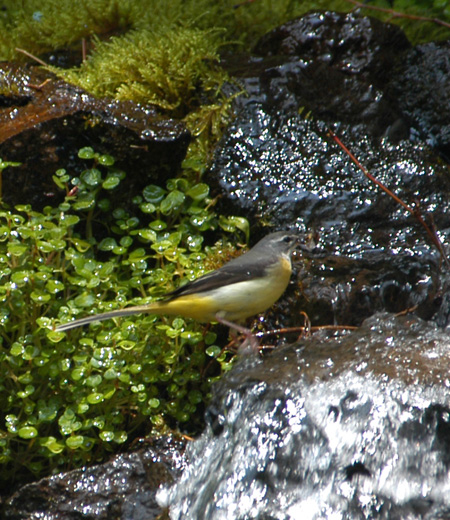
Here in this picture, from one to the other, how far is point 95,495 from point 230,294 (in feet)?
4.48

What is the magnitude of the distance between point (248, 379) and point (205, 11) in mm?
4399

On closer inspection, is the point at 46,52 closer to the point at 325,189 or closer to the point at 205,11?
the point at 205,11

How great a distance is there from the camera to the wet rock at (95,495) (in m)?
3.97

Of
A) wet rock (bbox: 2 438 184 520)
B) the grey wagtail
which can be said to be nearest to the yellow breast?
the grey wagtail

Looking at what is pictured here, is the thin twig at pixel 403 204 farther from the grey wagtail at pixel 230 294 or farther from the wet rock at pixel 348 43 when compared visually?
the wet rock at pixel 348 43

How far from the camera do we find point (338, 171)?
203 inches

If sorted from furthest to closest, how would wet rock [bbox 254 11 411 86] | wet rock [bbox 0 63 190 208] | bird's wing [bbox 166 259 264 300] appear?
wet rock [bbox 254 11 411 86] → wet rock [bbox 0 63 190 208] → bird's wing [bbox 166 259 264 300]

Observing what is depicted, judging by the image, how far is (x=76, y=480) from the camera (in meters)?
4.02

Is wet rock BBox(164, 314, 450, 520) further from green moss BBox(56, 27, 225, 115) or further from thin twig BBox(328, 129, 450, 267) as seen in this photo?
green moss BBox(56, 27, 225, 115)

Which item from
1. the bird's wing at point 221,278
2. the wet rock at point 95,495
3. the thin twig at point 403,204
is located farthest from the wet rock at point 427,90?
the wet rock at point 95,495

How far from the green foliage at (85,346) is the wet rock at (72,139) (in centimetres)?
16

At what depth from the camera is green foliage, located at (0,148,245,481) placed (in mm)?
4098

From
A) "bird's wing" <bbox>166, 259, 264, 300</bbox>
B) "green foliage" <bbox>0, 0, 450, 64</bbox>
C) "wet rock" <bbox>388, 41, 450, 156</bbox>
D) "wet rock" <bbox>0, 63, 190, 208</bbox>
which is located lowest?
"bird's wing" <bbox>166, 259, 264, 300</bbox>

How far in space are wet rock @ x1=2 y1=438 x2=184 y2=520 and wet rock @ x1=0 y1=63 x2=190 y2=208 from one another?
192cm
